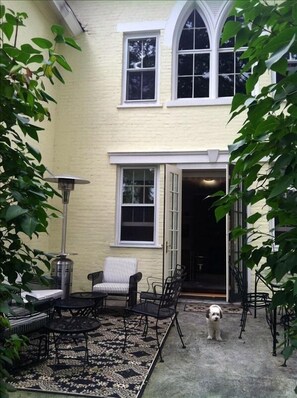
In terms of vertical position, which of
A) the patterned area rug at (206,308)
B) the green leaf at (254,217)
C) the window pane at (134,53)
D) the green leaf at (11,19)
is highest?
the window pane at (134,53)

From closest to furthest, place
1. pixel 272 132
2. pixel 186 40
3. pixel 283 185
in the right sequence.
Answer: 1. pixel 283 185
2. pixel 272 132
3. pixel 186 40

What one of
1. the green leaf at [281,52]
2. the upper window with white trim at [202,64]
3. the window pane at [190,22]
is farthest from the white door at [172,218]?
the green leaf at [281,52]

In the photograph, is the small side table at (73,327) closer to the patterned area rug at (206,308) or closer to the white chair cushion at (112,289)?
the white chair cushion at (112,289)

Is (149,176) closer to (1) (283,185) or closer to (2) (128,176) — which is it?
(2) (128,176)

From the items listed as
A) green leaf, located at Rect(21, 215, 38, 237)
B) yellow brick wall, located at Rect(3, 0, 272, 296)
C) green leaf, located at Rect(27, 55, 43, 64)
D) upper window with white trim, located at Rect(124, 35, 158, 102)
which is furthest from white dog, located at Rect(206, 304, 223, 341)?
upper window with white trim, located at Rect(124, 35, 158, 102)

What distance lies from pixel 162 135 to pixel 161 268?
2.57 meters

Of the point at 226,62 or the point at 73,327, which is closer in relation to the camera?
the point at 73,327

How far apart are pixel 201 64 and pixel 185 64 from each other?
12.6 inches

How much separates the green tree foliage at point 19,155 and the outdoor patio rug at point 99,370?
2.22m

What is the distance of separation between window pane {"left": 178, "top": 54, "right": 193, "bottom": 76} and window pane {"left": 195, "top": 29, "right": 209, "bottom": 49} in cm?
27

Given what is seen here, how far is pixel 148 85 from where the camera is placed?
25.1ft

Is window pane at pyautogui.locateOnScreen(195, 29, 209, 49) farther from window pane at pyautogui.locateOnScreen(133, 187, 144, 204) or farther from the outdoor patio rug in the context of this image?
the outdoor patio rug

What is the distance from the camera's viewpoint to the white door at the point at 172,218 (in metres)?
6.68

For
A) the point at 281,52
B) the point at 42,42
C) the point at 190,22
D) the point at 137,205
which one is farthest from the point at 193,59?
the point at 281,52
